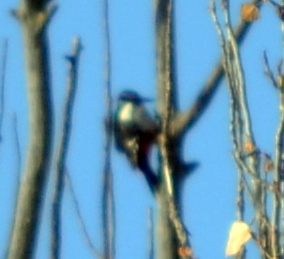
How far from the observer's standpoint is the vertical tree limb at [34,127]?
4133mm

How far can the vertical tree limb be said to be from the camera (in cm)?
413

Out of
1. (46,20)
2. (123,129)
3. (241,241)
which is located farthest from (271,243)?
(123,129)

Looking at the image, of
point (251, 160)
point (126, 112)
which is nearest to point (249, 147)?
point (251, 160)

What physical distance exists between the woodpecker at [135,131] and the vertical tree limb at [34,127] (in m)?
4.12

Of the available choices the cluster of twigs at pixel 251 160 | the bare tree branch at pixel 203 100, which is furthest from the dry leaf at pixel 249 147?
the bare tree branch at pixel 203 100

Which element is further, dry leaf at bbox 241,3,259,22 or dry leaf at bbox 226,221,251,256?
dry leaf at bbox 241,3,259,22

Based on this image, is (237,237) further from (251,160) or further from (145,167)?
(145,167)

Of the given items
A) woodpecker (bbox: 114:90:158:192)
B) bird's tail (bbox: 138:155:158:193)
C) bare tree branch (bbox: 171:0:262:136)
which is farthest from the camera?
woodpecker (bbox: 114:90:158:192)

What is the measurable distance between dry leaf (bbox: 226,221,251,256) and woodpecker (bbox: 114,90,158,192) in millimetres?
4472

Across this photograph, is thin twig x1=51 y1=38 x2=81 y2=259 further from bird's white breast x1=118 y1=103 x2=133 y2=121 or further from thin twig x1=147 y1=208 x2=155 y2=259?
bird's white breast x1=118 y1=103 x2=133 y2=121

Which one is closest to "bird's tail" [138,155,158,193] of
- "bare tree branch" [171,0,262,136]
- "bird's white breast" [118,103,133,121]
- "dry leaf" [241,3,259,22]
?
"bird's white breast" [118,103,133,121]

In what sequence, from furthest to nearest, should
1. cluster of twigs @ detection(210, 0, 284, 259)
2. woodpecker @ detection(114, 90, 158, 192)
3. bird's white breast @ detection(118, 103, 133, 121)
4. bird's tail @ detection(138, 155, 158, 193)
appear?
bird's white breast @ detection(118, 103, 133, 121)
woodpecker @ detection(114, 90, 158, 192)
bird's tail @ detection(138, 155, 158, 193)
cluster of twigs @ detection(210, 0, 284, 259)

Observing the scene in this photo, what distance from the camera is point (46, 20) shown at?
438cm

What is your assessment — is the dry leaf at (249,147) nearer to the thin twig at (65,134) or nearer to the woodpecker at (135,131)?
the thin twig at (65,134)
